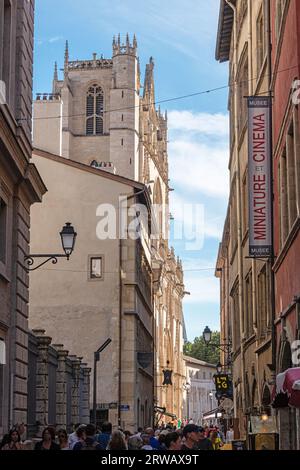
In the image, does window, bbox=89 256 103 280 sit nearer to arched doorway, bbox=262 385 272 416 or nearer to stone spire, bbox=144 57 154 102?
arched doorway, bbox=262 385 272 416

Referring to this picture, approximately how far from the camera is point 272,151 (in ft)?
68.3

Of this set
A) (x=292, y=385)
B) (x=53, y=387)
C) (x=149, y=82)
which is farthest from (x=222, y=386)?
(x=149, y=82)

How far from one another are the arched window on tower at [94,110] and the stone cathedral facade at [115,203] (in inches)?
4.3

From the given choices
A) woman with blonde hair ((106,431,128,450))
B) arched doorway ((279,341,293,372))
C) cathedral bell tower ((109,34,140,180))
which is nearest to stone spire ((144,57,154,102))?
cathedral bell tower ((109,34,140,180))

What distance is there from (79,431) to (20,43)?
324 inches

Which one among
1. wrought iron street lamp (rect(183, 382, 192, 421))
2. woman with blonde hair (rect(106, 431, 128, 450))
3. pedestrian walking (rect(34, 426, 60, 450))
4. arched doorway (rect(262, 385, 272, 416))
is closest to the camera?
woman with blonde hair (rect(106, 431, 128, 450))

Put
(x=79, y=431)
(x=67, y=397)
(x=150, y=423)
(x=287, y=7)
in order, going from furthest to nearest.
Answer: (x=150, y=423), (x=67, y=397), (x=287, y=7), (x=79, y=431)

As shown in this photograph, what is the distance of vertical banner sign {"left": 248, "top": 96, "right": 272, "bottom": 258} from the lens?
2050 cm

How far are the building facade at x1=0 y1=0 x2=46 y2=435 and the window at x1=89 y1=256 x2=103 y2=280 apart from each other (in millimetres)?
20360

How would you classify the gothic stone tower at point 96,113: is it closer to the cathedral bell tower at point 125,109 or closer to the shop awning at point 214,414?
the cathedral bell tower at point 125,109

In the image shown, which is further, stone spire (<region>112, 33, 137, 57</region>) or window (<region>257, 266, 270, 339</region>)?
stone spire (<region>112, 33, 137, 57</region>)

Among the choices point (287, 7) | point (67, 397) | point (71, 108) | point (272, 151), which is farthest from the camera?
point (71, 108)
